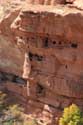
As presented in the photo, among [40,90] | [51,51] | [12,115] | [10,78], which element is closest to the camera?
[51,51]

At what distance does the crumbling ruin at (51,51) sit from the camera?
18797mm

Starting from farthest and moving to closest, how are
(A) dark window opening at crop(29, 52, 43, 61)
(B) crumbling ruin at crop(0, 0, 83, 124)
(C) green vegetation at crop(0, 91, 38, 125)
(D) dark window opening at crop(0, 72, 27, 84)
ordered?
(D) dark window opening at crop(0, 72, 27, 84) → (C) green vegetation at crop(0, 91, 38, 125) → (A) dark window opening at crop(29, 52, 43, 61) → (B) crumbling ruin at crop(0, 0, 83, 124)

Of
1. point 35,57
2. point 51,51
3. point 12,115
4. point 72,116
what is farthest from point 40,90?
point 72,116

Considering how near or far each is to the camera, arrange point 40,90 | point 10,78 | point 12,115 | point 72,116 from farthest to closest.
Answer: point 10,78
point 12,115
point 40,90
point 72,116

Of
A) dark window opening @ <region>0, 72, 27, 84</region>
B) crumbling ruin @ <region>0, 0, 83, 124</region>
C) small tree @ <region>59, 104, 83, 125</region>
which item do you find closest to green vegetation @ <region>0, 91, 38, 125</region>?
crumbling ruin @ <region>0, 0, 83, 124</region>

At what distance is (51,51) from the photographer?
1977 centimetres

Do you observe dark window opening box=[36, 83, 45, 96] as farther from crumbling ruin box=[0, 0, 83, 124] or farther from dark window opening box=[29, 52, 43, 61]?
dark window opening box=[29, 52, 43, 61]

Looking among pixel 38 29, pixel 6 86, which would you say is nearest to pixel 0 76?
pixel 6 86

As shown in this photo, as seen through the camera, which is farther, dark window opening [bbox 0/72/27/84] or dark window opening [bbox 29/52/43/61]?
dark window opening [bbox 0/72/27/84]

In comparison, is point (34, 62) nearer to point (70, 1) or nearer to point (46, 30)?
point (46, 30)

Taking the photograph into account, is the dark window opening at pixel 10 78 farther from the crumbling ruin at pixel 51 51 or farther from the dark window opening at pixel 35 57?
the dark window opening at pixel 35 57

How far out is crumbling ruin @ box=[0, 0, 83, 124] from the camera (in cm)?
1880

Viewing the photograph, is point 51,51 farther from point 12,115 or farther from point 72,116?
point 12,115

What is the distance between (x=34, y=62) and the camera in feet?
67.7
